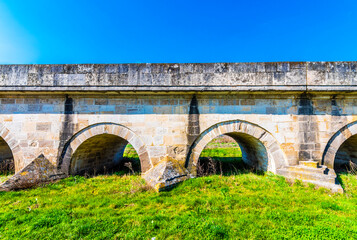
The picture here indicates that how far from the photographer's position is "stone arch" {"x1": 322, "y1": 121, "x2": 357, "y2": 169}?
4.99 metres

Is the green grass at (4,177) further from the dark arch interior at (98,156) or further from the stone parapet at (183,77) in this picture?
the stone parapet at (183,77)

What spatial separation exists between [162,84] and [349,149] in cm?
707

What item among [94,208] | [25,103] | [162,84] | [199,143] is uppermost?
[162,84]

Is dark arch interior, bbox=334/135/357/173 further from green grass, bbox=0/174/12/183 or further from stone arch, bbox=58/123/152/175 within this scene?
green grass, bbox=0/174/12/183

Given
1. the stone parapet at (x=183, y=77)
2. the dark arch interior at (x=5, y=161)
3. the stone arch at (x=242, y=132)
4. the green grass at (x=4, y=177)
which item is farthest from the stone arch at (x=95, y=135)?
the dark arch interior at (x=5, y=161)

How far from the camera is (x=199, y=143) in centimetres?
520

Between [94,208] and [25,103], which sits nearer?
[94,208]

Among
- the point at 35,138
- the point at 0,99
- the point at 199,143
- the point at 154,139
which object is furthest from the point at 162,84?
the point at 0,99

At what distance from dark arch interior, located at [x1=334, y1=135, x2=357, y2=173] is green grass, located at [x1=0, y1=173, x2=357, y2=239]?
2.09 metres

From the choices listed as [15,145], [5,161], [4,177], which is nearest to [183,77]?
[15,145]

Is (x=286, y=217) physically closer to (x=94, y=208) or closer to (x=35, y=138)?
(x=94, y=208)

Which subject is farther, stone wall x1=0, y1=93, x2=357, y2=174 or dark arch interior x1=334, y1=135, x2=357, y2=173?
dark arch interior x1=334, y1=135, x2=357, y2=173

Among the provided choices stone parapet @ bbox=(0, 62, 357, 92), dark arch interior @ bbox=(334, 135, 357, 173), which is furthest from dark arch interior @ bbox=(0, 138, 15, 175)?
dark arch interior @ bbox=(334, 135, 357, 173)

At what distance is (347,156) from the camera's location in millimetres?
6426
